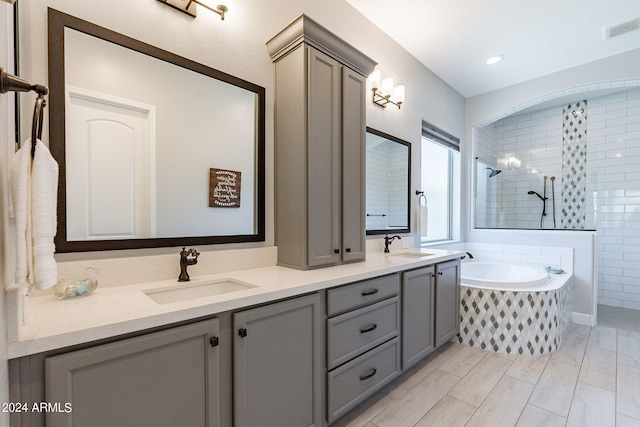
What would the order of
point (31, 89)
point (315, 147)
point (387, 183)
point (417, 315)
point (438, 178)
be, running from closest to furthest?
point (31, 89) → point (315, 147) → point (417, 315) → point (387, 183) → point (438, 178)

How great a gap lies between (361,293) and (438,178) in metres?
2.63

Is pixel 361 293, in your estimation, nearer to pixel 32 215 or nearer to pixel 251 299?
pixel 251 299

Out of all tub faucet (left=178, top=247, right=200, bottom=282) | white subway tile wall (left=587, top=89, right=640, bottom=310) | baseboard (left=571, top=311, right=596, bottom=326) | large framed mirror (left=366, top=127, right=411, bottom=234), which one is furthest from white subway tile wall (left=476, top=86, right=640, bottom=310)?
tub faucet (left=178, top=247, right=200, bottom=282)

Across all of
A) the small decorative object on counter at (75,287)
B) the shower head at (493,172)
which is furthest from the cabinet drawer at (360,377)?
the shower head at (493,172)

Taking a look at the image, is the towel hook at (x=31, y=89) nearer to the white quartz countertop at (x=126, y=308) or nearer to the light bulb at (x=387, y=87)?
the white quartz countertop at (x=126, y=308)

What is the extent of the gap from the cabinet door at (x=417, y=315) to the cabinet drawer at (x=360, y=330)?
0.42 ft

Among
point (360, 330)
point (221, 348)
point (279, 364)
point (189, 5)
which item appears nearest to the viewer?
point (221, 348)

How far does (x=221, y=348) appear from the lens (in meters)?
1.13

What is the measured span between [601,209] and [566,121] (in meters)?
1.34

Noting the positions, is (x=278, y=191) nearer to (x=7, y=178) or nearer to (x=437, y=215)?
(x=7, y=178)

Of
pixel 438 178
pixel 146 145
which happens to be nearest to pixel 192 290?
pixel 146 145

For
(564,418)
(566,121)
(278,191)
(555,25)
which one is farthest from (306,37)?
(566,121)

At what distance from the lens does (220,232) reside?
1.69 m

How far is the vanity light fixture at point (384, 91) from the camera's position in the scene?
2682mm
